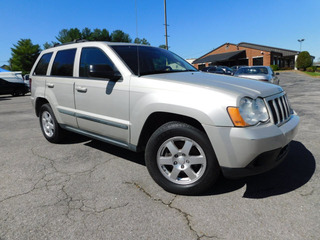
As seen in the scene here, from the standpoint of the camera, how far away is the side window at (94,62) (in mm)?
3017

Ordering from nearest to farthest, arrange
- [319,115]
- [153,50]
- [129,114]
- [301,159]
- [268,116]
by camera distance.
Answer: [268,116], [129,114], [301,159], [153,50], [319,115]

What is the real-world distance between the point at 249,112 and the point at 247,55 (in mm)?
→ 48602

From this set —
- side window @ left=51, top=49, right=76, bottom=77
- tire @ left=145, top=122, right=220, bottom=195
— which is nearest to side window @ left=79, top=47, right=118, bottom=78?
side window @ left=51, top=49, right=76, bottom=77

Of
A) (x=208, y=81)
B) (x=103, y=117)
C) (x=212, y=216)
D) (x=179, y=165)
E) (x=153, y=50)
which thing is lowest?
(x=212, y=216)

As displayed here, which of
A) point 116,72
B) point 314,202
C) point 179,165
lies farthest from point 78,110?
point 314,202

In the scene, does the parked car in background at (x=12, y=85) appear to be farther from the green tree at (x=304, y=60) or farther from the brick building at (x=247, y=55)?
the green tree at (x=304, y=60)

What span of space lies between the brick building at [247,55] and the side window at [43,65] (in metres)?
43.5

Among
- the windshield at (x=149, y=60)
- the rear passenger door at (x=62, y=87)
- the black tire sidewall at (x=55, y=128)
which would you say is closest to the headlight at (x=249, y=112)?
the windshield at (x=149, y=60)

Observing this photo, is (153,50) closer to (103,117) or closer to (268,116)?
(103,117)

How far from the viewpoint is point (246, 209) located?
7.86ft

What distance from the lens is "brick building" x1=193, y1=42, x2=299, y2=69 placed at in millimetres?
44656

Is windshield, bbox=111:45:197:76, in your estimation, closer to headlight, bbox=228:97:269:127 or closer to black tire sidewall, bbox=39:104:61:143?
headlight, bbox=228:97:269:127

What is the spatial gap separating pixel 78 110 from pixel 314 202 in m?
3.18

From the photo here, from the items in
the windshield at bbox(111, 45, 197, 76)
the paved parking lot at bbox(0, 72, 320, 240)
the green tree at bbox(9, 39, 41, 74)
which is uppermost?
the green tree at bbox(9, 39, 41, 74)
